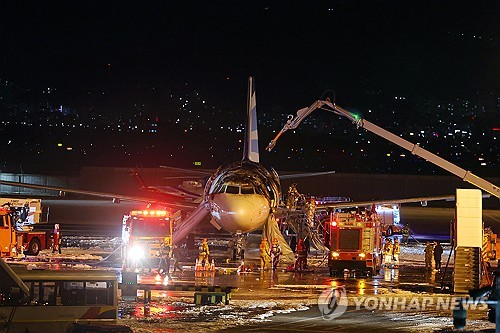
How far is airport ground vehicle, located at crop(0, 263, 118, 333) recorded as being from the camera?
17516mm

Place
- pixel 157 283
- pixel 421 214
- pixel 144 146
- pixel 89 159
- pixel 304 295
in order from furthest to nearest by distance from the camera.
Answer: pixel 144 146, pixel 89 159, pixel 421 214, pixel 157 283, pixel 304 295

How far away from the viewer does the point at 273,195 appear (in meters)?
42.8

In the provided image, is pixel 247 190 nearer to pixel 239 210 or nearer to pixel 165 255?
pixel 239 210

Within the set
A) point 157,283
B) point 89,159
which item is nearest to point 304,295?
point 157,283

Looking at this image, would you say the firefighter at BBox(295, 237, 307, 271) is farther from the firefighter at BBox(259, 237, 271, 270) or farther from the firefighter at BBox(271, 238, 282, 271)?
the firefighter at BBox(259, 237, 271, 270)

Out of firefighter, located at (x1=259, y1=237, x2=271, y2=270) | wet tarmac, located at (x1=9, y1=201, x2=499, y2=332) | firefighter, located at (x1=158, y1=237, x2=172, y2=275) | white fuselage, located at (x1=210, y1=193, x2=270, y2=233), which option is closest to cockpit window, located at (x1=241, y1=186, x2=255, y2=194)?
white fuselage, located at (x1=210, y1=193, x2=270, y2=233)

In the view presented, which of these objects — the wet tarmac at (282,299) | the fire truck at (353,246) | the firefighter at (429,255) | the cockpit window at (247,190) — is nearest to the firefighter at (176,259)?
the wet tarmac at (282,299)

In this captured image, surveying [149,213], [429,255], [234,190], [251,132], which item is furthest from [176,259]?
[251,132]

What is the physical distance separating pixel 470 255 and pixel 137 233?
13165 millimetres

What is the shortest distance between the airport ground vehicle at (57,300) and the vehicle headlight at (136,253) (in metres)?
16.8

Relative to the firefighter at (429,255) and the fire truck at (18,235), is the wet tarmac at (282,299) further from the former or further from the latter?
the fire truck at (18,235)

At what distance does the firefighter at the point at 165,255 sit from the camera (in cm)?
3541

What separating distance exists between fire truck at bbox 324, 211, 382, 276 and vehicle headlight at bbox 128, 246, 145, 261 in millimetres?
7460

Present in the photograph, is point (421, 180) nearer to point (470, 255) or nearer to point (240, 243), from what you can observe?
point (240, 243)
